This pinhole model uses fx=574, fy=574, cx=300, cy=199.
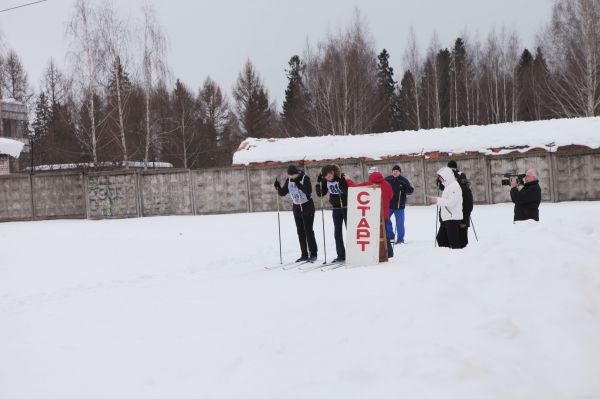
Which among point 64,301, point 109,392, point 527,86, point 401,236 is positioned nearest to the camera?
point 109,392

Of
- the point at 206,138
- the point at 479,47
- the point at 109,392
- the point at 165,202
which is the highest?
the point at 479,47

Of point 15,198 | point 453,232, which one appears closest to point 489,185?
point 453,232

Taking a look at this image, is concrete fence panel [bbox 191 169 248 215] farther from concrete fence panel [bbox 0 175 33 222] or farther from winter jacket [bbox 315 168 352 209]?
winter jacket [bbox 315 168 352 209]

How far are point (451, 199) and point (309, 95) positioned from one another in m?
40.0

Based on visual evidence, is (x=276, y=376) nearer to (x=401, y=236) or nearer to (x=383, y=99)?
(x=401, y=236)

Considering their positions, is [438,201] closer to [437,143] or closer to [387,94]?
[437,143]

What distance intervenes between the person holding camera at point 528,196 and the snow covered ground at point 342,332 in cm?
165

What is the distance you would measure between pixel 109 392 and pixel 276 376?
1.30 m

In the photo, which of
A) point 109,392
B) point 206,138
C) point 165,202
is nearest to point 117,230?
point 165,202

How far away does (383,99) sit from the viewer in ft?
178

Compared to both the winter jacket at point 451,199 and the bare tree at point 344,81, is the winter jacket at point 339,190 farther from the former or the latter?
the bare tree at point 344,81

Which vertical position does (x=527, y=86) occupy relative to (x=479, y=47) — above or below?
below

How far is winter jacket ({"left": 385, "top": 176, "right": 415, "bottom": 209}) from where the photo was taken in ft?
42.9

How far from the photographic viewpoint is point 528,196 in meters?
10.1
